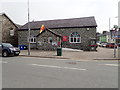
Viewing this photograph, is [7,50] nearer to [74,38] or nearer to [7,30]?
[74,38]

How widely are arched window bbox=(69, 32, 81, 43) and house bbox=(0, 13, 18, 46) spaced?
54.8 feet

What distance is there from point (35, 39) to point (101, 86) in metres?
22.1

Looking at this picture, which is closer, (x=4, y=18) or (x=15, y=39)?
(x=4, y=18)

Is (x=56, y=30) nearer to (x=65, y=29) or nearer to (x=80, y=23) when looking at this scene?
(x=65, y=29)

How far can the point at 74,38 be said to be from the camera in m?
22.8

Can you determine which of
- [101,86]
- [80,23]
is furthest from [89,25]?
[101,86]

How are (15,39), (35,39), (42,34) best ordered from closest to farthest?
(42,34), (35,39), (15,39)

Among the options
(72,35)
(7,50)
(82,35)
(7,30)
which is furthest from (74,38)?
(7,30)

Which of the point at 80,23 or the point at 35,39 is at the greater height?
the point at 80,23

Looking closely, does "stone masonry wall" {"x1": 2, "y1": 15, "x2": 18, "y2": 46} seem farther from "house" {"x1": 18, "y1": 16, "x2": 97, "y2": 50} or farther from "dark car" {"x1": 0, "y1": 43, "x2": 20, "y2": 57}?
"dark car" {"x1": 0, "y1": 43, "x2": 20, "y2": 57}

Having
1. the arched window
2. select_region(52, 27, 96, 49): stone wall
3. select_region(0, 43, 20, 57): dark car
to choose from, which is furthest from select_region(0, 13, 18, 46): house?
the arched window

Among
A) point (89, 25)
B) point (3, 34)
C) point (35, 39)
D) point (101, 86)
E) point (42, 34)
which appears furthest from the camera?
point (3, 34)

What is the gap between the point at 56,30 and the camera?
78.5 feet

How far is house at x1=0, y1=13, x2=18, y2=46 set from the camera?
27.9 meters
